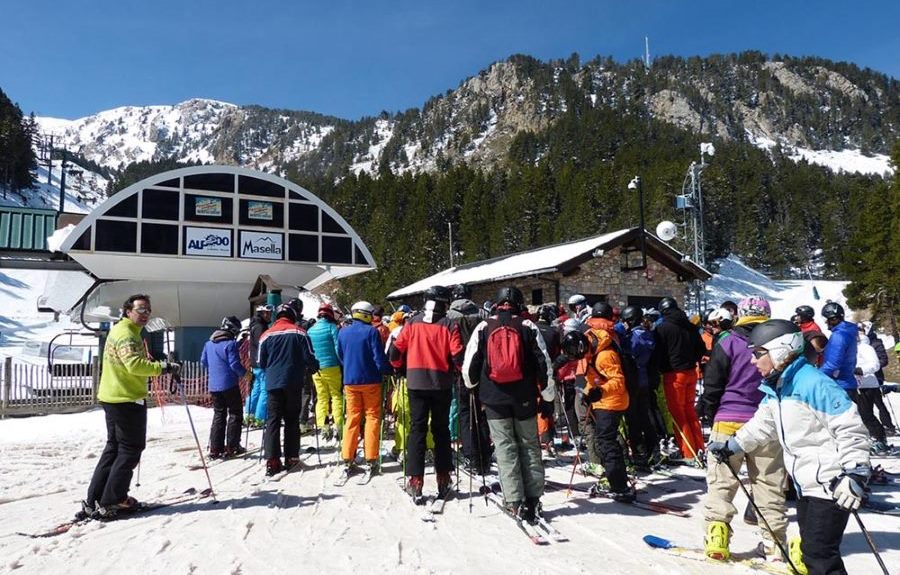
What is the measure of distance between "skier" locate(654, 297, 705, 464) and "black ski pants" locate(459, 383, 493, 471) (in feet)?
7.02

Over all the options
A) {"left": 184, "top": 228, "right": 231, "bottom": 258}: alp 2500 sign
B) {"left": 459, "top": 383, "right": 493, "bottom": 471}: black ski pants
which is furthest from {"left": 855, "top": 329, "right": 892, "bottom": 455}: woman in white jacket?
{"left": 184, "top": 228, "right": 231, "bottom": 258}: alp 2500 sign

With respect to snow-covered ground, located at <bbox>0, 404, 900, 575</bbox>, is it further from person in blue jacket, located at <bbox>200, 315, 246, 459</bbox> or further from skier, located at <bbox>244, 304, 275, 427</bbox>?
skier, located at <bbox>244, 304, 275, 427</bbox>

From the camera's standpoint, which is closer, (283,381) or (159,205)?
(283,381)

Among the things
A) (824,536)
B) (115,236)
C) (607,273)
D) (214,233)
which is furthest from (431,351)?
(115,236)

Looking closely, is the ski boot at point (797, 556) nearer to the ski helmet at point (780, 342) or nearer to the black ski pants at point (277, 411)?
the ski helmet at point (780, 342)

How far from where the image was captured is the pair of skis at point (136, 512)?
4348 millimetres

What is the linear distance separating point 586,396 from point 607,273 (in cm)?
1659

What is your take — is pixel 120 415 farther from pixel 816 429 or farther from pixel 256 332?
pixel 816 429

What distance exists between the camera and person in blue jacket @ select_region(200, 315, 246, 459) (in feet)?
22.9

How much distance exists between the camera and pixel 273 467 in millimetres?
6102

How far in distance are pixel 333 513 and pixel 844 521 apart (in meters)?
3.65

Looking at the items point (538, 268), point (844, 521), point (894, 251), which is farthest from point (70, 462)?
point (894, 251)

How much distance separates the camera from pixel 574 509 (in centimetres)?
484

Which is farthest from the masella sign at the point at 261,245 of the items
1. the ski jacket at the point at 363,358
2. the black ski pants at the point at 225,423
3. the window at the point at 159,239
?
the ski jacket at the point at 363,358
